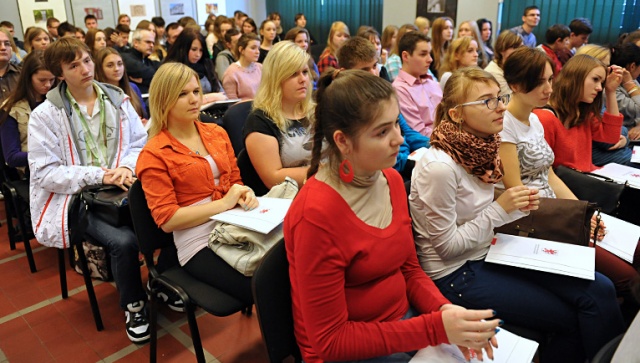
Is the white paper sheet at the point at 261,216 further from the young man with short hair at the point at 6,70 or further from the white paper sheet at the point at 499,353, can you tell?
the young man with short hair at the point at 6,70

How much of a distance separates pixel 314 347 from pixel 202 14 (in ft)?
34.3

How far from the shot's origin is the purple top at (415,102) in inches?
133

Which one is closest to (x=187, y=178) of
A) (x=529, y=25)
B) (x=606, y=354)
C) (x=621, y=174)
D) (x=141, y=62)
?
(x=606, y=354)

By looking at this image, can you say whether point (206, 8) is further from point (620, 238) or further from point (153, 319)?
point (620, 238)

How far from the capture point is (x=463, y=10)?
26.7 feet

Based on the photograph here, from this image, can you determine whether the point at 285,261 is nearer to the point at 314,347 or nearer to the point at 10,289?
the point at 314,347

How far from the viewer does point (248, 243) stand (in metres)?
1.77

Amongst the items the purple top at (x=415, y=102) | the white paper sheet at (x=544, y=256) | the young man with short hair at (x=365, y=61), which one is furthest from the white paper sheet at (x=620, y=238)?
the purple top at (x=415, y=102)

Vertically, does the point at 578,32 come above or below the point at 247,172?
above

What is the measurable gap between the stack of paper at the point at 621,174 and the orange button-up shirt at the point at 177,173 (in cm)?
189

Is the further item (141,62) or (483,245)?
(141,62)

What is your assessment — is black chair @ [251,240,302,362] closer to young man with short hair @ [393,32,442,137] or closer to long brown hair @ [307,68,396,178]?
long brown hair @ [307,68,396,178]

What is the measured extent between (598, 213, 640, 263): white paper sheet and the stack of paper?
43cm

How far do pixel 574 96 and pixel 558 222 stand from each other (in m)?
1.03
